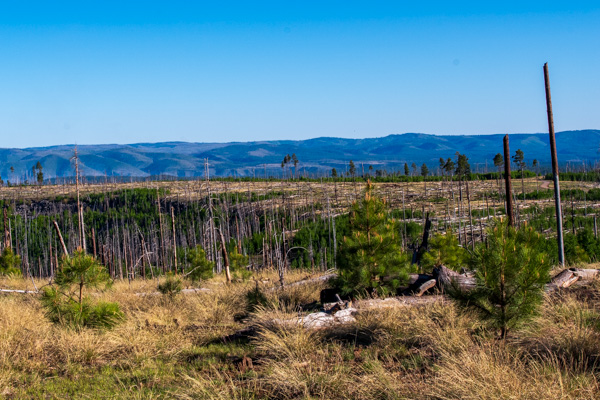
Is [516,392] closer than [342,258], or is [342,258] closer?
[516,392]

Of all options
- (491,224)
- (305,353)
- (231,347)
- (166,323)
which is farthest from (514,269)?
(166,323)

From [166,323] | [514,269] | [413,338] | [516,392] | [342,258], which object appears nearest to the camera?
[516,392]

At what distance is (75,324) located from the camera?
1018 centimetres

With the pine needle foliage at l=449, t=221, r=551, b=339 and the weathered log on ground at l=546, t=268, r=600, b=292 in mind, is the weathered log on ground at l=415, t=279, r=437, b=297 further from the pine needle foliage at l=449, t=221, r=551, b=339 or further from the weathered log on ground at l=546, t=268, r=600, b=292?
the pine needle foliage at l=449, t=221, r=551, b=339

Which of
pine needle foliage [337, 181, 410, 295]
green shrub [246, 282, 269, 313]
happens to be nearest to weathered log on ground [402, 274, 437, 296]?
pine needle foliage [337, 181, 410, 295]

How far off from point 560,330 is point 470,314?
1345mm

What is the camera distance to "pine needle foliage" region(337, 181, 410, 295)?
1318cm

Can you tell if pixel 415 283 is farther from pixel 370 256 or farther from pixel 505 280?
pixel 505 280

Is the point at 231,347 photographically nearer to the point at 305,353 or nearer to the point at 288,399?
the point at 305,353

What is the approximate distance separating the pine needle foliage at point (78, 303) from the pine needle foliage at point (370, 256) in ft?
18.1

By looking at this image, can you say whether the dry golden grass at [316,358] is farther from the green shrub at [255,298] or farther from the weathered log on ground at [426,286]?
the weathered log on ground at [426,286]

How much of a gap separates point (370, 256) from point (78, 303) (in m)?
6.76

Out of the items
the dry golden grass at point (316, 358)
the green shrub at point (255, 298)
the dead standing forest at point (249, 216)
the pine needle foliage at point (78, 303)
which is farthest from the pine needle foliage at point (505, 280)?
the dead standing forest at point (249, 216)

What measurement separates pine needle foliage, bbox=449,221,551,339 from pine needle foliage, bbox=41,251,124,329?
683cm
